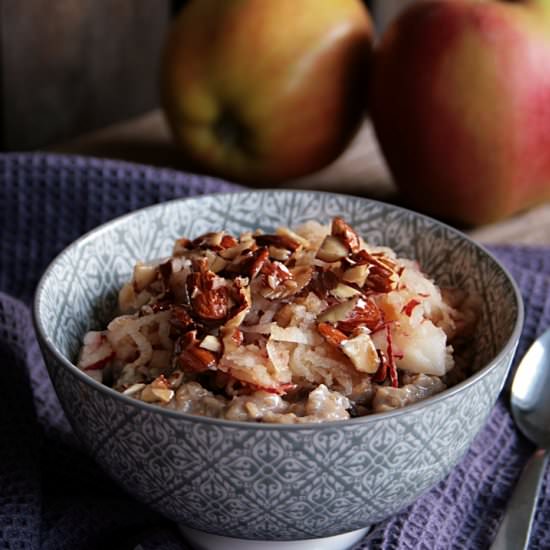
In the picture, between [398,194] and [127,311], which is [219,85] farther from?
[127,311]

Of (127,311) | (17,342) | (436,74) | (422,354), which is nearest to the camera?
(422,354)

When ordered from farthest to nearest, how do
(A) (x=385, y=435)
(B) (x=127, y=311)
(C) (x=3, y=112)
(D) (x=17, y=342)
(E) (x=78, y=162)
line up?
(C) (x=3, y=112) < (E) (x=78, y=162) < (D) (x=17, y=342) < (B) (x=127, y=311) < (A) (x=385, y=435)

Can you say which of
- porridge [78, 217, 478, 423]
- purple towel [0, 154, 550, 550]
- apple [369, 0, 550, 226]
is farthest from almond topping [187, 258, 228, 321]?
apple [369, 0, 550, 226]

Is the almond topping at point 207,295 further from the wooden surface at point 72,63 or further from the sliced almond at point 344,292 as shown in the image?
the wooden surface at point 72,63

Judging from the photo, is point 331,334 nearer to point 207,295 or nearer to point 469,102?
point 207,295

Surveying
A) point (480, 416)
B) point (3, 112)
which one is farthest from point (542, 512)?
point (3, 112)

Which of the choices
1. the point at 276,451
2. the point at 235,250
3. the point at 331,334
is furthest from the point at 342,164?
the point at 276,451
